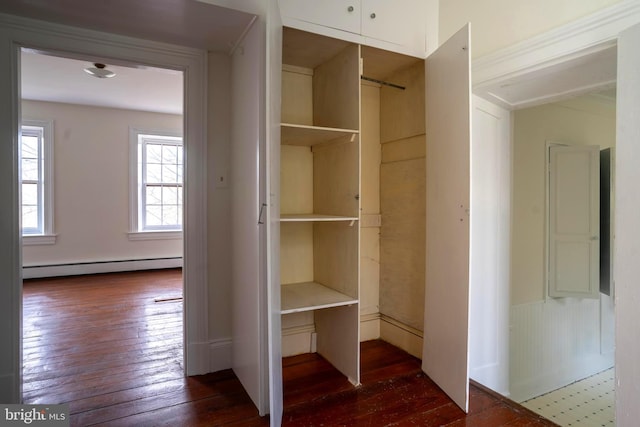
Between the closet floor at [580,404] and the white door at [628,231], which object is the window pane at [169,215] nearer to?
the closet floor at [580,404]

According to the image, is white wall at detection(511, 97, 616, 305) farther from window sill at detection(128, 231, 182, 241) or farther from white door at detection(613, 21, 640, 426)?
window sill at detection(128, 231, 182, 241)

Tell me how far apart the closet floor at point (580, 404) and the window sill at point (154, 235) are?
5.62 meters

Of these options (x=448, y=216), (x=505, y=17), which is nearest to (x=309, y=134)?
(x=448, y=216)

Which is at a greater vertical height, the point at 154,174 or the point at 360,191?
the point at 154,174

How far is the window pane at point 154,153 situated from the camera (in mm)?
6199

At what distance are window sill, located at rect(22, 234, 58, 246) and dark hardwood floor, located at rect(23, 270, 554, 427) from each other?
97.1 inches

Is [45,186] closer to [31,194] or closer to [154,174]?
[31,194]

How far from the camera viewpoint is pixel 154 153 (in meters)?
6.25

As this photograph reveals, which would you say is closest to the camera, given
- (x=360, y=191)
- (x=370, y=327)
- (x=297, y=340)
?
(x=360, y=191)

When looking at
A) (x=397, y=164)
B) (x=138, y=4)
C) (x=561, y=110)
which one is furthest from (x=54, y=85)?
(x=561, y=110)

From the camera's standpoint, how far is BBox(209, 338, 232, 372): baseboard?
2433 millimetres

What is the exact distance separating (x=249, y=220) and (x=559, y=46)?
1.87 m

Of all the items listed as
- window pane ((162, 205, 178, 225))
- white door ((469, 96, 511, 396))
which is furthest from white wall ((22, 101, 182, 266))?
white door ((469, 96, 511, 396))

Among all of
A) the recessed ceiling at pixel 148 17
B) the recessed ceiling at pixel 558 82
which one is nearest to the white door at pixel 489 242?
the recessed ceiling at pixel 558 82
